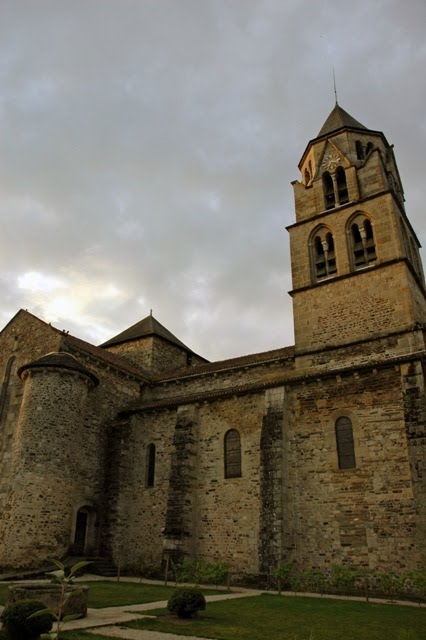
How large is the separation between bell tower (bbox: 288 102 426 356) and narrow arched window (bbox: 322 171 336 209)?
3 centimetres

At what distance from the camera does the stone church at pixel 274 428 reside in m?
16.1

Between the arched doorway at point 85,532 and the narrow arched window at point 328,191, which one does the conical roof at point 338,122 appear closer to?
the narrow arched window at point 328,191

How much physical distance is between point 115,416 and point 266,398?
8.28 m

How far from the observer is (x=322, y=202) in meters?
23.7

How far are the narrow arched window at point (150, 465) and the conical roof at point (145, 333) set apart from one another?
861 cm

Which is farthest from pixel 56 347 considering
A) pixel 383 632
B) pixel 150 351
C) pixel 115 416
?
pixel 383 632

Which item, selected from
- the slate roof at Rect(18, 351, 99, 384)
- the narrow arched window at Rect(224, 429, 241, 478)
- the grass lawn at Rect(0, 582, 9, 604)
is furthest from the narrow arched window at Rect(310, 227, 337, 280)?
the grass lawn at Rect(0, 582, 9, 604)

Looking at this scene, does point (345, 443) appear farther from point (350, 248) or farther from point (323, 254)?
point (323, 254)

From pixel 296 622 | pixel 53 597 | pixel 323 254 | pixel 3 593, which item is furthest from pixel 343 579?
pixel 323 254

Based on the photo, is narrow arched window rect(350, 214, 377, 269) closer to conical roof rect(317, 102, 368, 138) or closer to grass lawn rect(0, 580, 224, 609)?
conical roof rect(317, 102, 368, 138)

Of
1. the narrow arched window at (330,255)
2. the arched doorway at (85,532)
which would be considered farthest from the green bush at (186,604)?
the narrow arched window at (330,255)

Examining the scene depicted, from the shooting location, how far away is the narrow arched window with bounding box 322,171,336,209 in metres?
23.7

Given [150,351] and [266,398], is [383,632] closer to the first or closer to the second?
[266,398]

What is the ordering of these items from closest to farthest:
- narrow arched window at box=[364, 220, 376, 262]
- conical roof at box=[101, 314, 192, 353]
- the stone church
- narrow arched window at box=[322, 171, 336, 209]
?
the stone church, narrow arched window at box=[364, 220, 376, 262], narrow arched window at box=[322, 171, 336, 209], conical roof at box=[101, 314, 192, 353]
